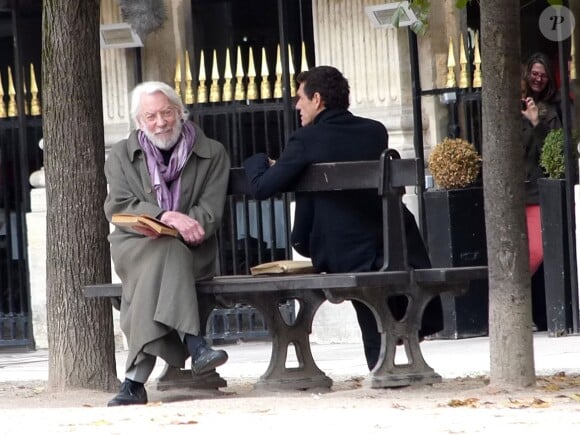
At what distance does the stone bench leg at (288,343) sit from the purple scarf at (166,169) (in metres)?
0.61

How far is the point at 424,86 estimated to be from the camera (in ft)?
36.4

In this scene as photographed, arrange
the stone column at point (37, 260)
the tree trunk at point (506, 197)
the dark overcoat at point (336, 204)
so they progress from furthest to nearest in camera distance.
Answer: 1. the stone column at point (37, 260)
2. the dark overcoat at point (336, 204)
3. the tree trunk at point (506, 197)

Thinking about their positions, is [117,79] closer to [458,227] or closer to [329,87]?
[458,227]

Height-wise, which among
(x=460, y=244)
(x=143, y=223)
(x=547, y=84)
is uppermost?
(x=547, y=84)

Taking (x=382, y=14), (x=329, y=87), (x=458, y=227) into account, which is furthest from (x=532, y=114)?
(x=329, y=87)

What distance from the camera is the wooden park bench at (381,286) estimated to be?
24.3ft

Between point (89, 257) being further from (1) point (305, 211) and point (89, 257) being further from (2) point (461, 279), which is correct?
(2) point (461, 279)

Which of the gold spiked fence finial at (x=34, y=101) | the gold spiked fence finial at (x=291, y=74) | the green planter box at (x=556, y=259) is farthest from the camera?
the gold spiked fence finial at (x=34, y=101)

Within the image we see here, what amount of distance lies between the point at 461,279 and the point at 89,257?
6.35ft

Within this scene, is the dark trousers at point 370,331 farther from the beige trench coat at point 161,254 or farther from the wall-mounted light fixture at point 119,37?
the wall-mounted light fixture at point 119,37

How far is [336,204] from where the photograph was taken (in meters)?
7.66

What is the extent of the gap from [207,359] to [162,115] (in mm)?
1192

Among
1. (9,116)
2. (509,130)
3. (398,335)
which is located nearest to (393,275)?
(398,335)

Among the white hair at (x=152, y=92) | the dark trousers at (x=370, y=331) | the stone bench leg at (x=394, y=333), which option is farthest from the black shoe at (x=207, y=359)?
the white hair at (x=152, y=92)
